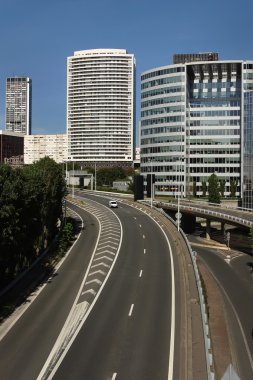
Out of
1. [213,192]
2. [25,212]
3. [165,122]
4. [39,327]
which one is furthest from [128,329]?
[165,122]

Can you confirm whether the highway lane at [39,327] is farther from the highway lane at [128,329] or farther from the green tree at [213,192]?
the green tree at [213,192]

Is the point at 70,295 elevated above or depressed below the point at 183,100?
below

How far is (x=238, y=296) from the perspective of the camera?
54.1m

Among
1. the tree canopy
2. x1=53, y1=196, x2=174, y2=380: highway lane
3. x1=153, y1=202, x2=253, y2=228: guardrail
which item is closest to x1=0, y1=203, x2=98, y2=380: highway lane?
x1=53, y1=196, x2=174, y2=380: highway lane

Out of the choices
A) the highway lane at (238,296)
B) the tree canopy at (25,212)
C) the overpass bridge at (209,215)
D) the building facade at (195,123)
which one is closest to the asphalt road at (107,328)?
the tree canopy at (25,212)

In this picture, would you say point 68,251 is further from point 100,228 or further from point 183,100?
point 183,100

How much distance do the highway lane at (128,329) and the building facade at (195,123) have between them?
4712 inches

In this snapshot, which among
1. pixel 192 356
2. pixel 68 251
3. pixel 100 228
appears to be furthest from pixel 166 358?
pixel 100 228

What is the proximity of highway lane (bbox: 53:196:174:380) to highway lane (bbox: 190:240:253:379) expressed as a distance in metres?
6.76

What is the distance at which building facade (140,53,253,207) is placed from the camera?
558ft

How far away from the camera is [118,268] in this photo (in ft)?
163

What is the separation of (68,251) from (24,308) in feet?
72.7

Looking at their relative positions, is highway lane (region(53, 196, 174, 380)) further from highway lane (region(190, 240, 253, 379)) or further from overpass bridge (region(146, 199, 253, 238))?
overpass bridge (region(146, 199, 253, 238))

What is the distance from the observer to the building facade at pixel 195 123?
170125 millimetres
